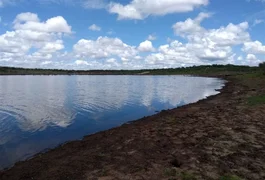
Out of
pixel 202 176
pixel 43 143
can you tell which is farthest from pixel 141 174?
pixel 43 143

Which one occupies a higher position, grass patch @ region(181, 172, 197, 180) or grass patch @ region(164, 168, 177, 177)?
grass patch @ region(181, 172, 197, 180)

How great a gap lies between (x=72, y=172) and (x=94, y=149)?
A: 390cm

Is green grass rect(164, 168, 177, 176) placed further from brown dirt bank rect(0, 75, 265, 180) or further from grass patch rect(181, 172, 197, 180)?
grass patch rect(181, 172, 197, 180)

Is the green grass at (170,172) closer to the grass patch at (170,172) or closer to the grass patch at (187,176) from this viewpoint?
the grass patch at (170,172)

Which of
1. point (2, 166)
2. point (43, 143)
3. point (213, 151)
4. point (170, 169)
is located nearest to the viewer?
point (170, 169)

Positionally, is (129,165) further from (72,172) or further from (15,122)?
(15,122)

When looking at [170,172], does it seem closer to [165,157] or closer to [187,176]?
[187,176]

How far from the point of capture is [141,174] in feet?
34.6

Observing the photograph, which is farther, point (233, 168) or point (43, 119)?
point (43, 119)

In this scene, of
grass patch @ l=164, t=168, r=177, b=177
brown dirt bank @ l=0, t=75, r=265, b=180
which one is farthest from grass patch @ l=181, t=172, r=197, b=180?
grass patch @ l=164, t=168, r=177, b=177

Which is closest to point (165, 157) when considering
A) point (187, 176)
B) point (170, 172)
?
point (170, 172)

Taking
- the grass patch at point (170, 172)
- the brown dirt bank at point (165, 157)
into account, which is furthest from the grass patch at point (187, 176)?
the grass patch at point (170, 172)

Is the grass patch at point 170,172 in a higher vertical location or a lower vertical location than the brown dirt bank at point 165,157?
higher

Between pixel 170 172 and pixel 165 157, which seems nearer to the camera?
pixel 170 172
